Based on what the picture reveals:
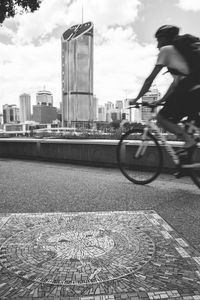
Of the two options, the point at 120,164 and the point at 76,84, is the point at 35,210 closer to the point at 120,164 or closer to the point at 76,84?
the point at 120,164

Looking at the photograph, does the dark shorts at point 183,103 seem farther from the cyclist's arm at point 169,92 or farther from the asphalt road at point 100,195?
the asphalt road at point 100,195

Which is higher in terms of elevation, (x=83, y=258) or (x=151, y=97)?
(x=151, y=97)

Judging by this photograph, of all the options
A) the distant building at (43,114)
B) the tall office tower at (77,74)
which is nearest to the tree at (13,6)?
the tall office tower at (77,74)

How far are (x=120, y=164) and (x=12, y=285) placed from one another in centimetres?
327

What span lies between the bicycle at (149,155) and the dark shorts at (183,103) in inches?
6.1

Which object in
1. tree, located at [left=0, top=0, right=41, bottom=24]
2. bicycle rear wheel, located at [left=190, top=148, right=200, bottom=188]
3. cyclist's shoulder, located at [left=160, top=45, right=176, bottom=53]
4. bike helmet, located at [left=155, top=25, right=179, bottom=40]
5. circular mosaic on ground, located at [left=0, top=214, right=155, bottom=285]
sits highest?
tree, located at [left=0, top=0, right=41, bottom=24]

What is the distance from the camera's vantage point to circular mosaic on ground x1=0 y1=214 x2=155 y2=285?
78.5 inches

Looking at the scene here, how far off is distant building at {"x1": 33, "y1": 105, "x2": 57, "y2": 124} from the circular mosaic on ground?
581 ft

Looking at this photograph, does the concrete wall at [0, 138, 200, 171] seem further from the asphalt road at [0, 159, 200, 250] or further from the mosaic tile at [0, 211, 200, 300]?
the mosaic tile at [0, 211, 200, 300]

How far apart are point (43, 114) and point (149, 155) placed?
180 meters

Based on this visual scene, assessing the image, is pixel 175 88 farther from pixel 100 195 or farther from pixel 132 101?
pixel 100 195

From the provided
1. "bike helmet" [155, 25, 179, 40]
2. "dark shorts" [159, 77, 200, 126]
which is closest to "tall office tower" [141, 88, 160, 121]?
"dark shorts" [159, 77, 200, 126]

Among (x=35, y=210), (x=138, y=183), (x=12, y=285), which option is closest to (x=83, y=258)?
(x=12, y=285)

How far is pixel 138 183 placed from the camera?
4812 millimetres
